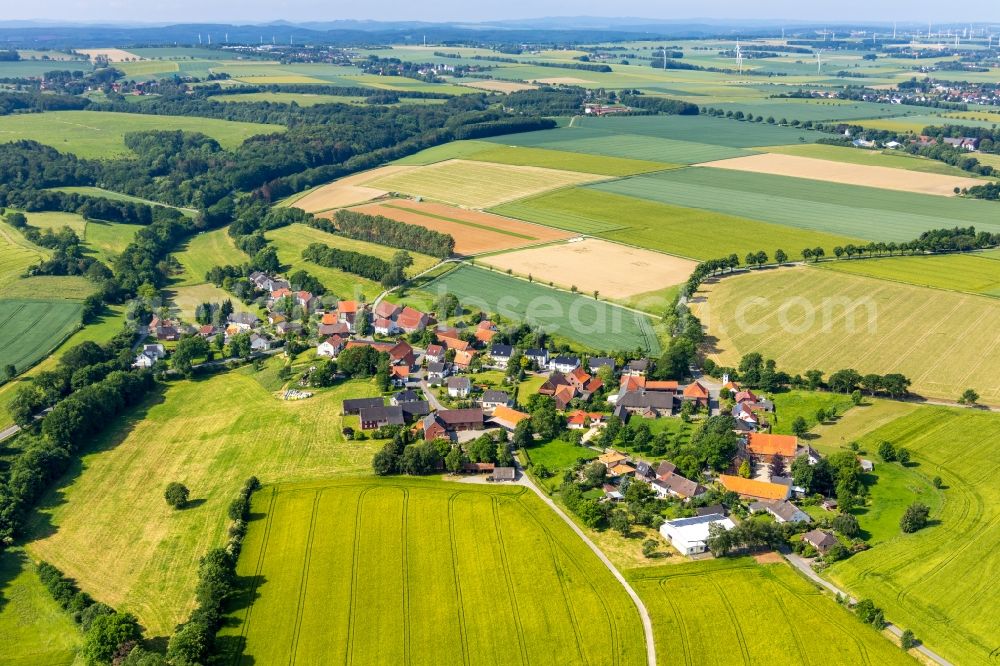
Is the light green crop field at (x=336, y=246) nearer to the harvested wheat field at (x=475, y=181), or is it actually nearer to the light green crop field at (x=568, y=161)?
the harvested wheat field at (x=475, y=181)

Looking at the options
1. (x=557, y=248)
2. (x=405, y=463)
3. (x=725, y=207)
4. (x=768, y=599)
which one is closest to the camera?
(x=768, y=599)

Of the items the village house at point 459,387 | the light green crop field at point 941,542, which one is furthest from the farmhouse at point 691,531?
the village house at point 459,387

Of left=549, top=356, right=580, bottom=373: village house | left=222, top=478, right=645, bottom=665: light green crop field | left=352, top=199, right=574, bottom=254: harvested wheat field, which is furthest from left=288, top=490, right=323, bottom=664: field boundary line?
left=352, top=199, right=574, bottom=254: harvested wheat field

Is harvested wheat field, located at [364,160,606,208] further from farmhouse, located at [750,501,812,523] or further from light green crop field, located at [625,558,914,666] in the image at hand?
light green crop field, located at [625,558,914,666]

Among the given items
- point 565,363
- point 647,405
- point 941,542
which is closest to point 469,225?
point 565,363

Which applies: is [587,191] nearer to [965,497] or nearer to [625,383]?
[625,383]

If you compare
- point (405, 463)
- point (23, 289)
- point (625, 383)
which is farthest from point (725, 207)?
point (23, 289)
